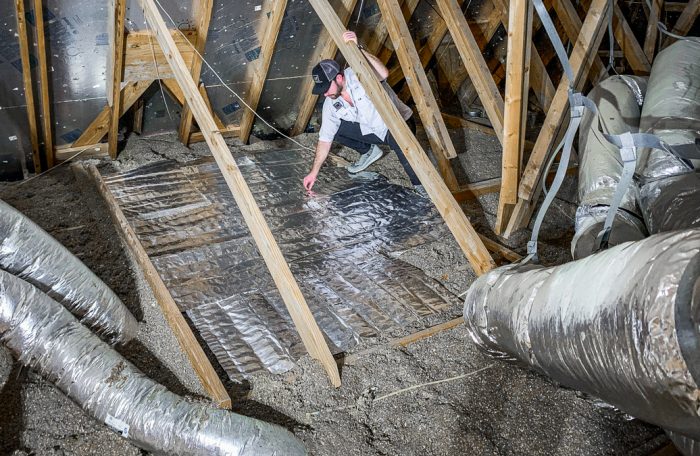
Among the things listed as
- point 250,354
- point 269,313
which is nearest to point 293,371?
point 250,354

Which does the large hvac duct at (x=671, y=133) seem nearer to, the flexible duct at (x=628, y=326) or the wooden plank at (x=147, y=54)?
the flexible duct at (x=628, y=326)

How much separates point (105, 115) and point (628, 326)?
12.0ft

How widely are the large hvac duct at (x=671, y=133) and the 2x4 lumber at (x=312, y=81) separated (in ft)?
6.46

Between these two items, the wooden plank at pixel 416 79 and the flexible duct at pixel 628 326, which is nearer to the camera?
the flexible duct at pixel 628 326

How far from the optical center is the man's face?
12.0 ft

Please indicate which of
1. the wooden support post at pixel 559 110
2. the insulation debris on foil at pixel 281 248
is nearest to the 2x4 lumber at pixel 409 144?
the insulation debris on foil at pixel 281 248

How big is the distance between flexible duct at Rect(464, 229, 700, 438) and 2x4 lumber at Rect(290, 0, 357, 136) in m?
2.81

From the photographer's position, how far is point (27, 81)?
333 centimetres

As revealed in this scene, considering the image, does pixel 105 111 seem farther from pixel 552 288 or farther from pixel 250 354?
pixel 552 288

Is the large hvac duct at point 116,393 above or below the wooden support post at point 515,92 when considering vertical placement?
below

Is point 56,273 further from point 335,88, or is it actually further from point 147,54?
point 335,88

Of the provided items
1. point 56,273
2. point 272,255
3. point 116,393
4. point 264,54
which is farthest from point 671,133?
point 264,54

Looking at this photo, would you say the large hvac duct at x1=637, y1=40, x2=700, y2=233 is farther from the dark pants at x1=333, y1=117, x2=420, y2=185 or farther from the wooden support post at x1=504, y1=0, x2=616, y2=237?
the dark pants at x1=333, y1=117, x2=420, y2=185

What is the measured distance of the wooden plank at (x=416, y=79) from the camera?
329 cm
